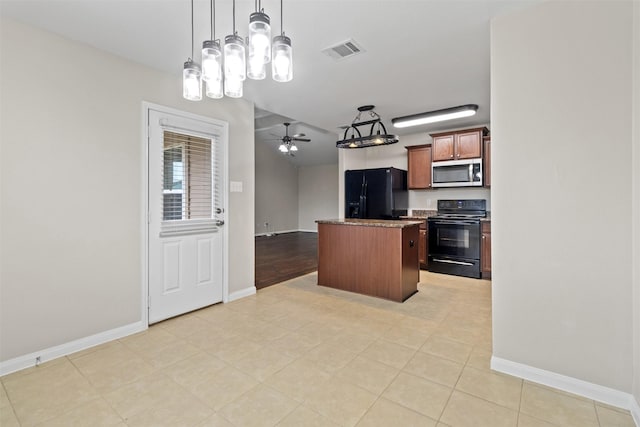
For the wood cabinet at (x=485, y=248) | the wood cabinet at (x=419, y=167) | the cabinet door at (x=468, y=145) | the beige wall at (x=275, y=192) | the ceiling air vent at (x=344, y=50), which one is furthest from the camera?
the beige wall at (x=275, y=192)

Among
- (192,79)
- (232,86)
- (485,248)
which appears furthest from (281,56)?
(485,248)

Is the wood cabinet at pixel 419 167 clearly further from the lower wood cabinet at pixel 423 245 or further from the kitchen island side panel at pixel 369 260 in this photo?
the kitchen island side panel at pixel 369 260

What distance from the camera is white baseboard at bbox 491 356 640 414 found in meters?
1.72

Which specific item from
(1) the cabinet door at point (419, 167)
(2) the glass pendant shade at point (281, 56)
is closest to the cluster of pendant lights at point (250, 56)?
(2) the glass pendant shade at point (281, 56)

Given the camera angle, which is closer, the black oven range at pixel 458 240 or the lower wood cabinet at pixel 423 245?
the black oven range at pixel 458 240

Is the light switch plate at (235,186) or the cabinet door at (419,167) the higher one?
the cabinet door at (419,167)

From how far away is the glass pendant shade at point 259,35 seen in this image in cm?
137

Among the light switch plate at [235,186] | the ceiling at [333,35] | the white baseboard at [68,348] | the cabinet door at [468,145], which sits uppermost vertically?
the ceiling at [333,35]

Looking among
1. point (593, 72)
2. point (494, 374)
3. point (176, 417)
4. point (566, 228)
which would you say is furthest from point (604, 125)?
point (176, 417)

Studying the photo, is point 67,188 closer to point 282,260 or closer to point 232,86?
point 232,86

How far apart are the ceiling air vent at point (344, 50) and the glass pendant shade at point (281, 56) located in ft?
3.84

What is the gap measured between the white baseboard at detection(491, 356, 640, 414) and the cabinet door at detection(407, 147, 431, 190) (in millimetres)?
3667

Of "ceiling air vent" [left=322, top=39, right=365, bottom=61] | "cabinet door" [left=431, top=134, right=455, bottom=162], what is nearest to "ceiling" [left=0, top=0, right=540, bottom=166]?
"ceiling air vent" [left=322, top=39, right=365, bottom=61]

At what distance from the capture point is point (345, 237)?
13.0ft
